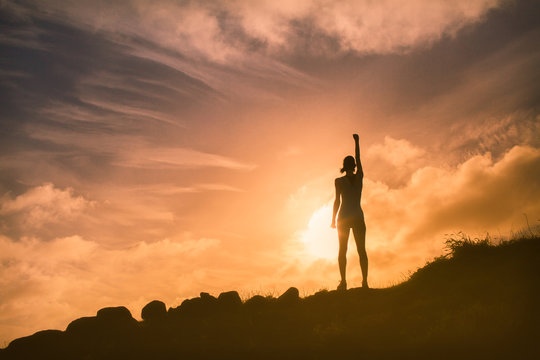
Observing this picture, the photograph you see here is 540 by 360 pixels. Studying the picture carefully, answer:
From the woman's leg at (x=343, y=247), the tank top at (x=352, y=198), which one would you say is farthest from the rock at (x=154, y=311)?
the tank top at (x=352, y=198)

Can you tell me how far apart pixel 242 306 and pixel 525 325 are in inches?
293

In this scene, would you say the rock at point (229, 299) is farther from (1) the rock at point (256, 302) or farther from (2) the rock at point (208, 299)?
(1) the rock at point (256, 302)

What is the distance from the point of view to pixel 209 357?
30.3ft

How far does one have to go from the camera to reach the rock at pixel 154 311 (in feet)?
43.8

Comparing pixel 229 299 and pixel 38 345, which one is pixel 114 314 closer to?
pixel 38 345

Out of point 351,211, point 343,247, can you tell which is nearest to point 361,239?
point 343,247

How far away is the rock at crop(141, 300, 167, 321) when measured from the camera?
525 inches

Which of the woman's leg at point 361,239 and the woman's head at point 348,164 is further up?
the woman's head at point 348,164

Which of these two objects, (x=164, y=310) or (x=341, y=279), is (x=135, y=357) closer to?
(x=164, y=310)

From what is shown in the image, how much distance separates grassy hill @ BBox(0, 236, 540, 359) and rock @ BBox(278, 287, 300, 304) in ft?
0.10

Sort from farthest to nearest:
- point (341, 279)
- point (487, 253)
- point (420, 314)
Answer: point (487, 253)
point (341, 279)
point (420, 314)

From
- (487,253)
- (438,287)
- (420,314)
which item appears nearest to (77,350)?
(420,314)

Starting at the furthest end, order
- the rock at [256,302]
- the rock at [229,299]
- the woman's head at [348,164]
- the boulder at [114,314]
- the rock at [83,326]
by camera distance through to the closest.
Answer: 1. the rock at [229,299]
2. the rock at [256,302]
3. the boulder at [114,314]
4. the rock at [83,326]
5. the woman's head at [348,164]

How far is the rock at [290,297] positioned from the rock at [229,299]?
128 centimetres
